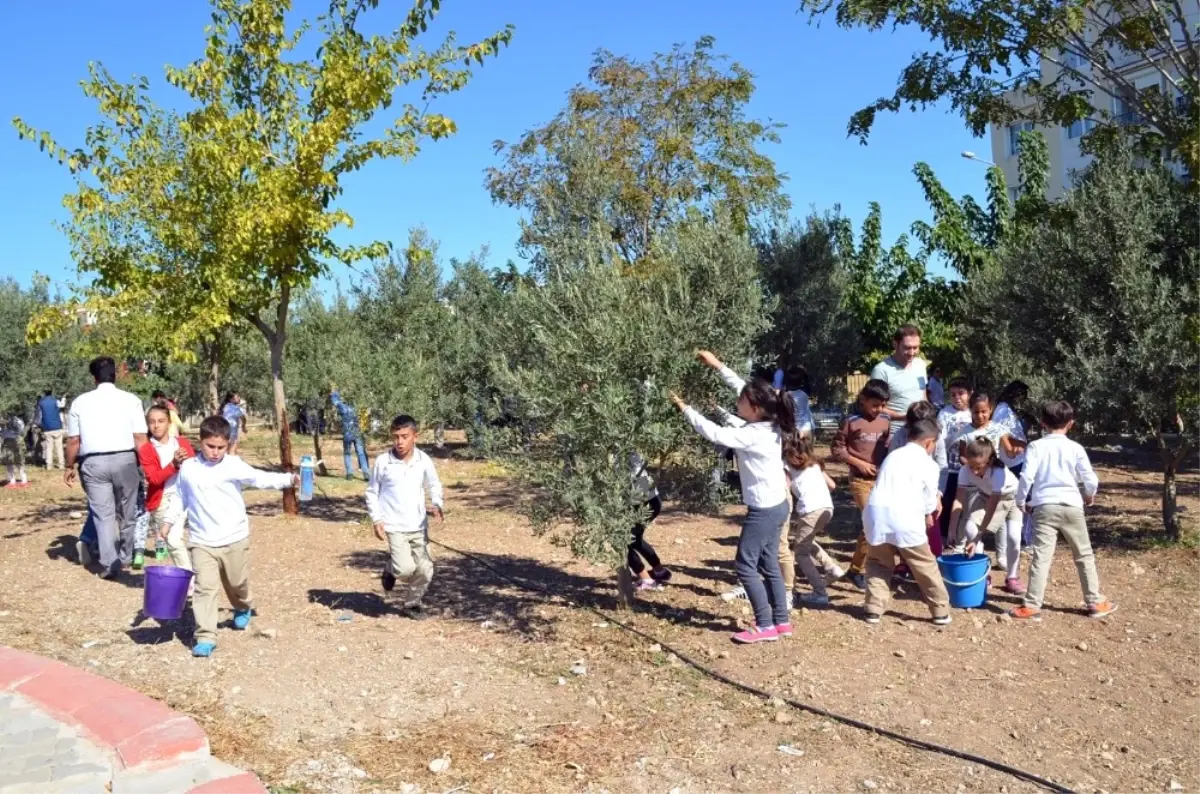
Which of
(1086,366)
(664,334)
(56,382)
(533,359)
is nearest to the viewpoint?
(664,334)

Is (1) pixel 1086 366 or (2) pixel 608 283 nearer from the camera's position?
(2) pixel 608 283

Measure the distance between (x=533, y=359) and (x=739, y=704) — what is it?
2694 millimetres

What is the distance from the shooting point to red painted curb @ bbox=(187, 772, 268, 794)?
14.4ft

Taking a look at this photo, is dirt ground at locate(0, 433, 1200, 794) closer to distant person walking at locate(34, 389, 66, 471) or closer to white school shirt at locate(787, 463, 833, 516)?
white school shirt at locate(787, 463, 833, 516)

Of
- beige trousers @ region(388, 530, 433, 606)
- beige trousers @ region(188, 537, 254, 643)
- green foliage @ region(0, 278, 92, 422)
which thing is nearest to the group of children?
beige trousers @ region(388, 530, 433, 606)

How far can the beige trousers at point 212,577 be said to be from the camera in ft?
21.3

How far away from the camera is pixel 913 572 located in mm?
6934

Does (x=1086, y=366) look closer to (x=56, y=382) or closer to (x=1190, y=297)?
(x=1190, y=297)

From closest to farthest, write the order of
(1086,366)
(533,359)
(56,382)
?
(533,359) → (1086,366) → (56,382)

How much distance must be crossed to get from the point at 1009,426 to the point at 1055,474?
1.24 m

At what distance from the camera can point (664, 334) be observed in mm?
6613

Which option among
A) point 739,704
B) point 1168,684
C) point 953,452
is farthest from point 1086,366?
point 739,704

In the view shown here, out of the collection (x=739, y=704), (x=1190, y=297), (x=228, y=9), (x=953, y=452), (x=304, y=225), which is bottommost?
(x=739, y=704)

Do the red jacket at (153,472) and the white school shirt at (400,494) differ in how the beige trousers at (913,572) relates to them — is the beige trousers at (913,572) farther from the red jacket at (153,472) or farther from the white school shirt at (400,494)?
the red jacket at (153,472)
